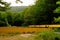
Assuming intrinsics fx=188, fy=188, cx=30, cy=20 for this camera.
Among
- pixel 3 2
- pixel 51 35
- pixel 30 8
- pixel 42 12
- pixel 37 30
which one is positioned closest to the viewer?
pixel 51 35

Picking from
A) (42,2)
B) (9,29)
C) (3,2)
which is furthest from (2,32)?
Answer: (42,2)

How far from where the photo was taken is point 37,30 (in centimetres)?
930

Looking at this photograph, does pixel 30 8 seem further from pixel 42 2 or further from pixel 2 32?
pixel 2 32

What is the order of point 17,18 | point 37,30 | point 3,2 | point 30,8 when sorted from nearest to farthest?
point 37,30 → point 3,2 → point 30,8 → point 17,18

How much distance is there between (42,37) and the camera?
20.8 ft

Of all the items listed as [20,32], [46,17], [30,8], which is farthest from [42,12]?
[20,32]

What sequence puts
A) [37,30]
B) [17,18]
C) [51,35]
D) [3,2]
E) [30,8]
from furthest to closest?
[17,18] < [30,8] < [3,2] < [37,30] < [51,35]

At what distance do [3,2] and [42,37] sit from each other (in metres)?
4.28

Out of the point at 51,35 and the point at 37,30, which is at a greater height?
the point at 51,35

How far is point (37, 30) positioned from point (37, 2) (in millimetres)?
4321

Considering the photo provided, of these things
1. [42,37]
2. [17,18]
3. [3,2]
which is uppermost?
[3,2]

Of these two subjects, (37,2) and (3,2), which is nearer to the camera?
(3,2)

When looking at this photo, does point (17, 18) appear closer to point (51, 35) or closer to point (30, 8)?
point (30, 8)

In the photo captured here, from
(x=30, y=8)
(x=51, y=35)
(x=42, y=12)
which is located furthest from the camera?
(x=30, y=8)
